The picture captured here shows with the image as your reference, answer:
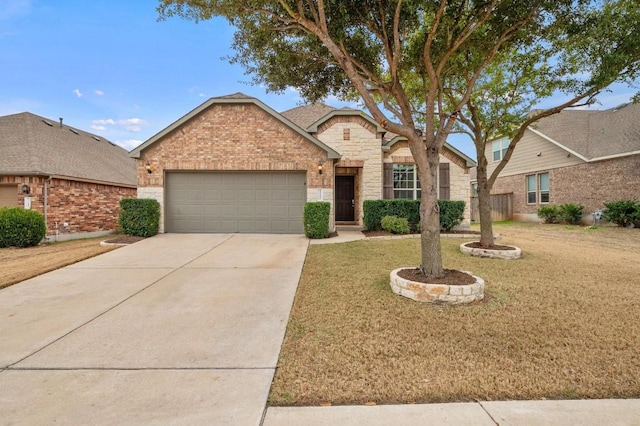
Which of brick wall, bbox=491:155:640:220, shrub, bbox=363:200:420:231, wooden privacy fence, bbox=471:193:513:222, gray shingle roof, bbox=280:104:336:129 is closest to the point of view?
shrub, bbox=363:200:420:231

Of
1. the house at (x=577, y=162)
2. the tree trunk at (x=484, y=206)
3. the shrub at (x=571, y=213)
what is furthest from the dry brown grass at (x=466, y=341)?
the shrub at (x=571, y=213)

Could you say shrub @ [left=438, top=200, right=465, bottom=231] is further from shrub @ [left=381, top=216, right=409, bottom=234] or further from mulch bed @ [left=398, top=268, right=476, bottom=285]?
mulch bed @ [left=398, top=268, right=476, bottom=285]

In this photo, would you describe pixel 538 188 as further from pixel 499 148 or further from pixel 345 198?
pixel 345 198

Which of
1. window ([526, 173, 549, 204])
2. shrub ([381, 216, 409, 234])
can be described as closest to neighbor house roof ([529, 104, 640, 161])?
window ([526, 173, 549, 204])

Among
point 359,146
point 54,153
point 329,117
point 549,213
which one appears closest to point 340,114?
point 329,117

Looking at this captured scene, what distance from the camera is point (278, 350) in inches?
127

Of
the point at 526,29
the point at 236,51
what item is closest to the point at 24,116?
the point at 236,51

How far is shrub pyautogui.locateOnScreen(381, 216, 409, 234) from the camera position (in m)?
10.7

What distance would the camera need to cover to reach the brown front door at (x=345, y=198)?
14.5 m

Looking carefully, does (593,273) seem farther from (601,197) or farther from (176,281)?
(601,197)

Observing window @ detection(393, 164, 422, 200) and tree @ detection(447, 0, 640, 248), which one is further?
window @ detection(393, 164, 422, 200)

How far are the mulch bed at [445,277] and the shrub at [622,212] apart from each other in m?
13.9

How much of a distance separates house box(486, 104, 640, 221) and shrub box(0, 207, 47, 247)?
2041cm

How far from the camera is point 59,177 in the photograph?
11195 mm
